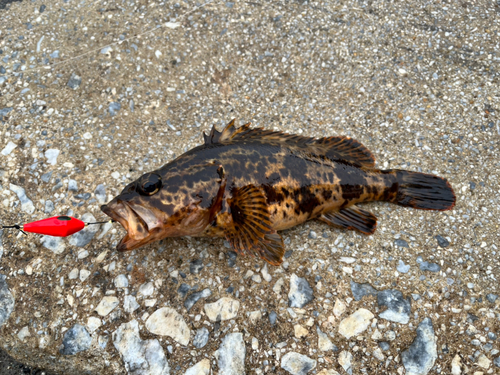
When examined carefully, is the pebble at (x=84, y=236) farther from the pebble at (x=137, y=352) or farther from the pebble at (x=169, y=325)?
the pebble at (x=169, y=325)

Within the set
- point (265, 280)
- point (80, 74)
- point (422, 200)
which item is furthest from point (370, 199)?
point (80, 74)

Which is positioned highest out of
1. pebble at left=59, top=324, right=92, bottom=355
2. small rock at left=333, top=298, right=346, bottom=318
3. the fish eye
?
the fish eye

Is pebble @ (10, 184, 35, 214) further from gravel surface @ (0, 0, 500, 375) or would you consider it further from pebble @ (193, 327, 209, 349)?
pebble @ (193, 327, 209, 349)

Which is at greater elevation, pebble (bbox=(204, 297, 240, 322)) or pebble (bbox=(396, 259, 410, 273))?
pebble (bbox=(396, 259, 410, 273))

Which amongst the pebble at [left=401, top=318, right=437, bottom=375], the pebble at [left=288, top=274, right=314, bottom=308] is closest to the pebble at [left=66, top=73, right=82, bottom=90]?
the pebble at [left=288, top=274, right=314, bottom=308]

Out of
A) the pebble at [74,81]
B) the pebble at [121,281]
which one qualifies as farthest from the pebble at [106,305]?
the pebble at [74,81]

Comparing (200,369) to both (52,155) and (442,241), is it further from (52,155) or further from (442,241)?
(52,155)
